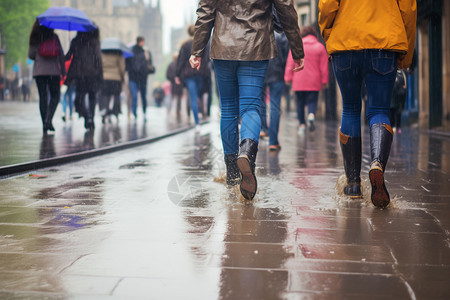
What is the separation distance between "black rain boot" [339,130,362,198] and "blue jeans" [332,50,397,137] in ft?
0.97

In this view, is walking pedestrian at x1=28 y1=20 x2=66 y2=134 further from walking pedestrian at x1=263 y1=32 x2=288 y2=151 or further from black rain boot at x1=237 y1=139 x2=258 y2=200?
black rain boot at x1=237 y1=139 x2=258 y2=200

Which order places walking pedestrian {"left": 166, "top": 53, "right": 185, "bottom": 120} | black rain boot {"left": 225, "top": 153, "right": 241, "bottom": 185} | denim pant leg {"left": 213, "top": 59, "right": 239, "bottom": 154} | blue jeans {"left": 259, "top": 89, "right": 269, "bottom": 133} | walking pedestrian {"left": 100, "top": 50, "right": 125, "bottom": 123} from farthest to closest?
walking pedestrian {"left": 166, "top": 53, "right": 185, "bottom": 120} < walking pedestrian {"left": 100, "top": 50, "right": 125, "bottom": 123} < blue jeans {"left": 259, "top": 89, "right": 269, "bottom": 133} < black rain boot {"left": 225, "top": 153, "right": 241, "bottom": 185} < denim pant leg {"left": 213, "top": 59, "right": 239, "bottom": 154}

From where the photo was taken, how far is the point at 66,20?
13.7 metres

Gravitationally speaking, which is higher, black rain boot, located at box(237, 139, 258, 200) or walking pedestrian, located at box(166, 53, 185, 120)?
walking pedestrian, located at box(166, 53, 185, 120)

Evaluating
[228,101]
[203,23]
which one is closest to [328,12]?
[203,23]

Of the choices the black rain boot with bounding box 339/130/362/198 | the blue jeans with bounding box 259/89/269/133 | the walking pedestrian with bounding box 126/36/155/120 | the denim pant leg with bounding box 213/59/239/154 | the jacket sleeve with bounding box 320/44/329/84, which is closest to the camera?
the black rain boot with bounding box 339/130/362/198

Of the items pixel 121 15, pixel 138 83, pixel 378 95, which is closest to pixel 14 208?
pixel 378 95

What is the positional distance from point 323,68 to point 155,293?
36.7ft

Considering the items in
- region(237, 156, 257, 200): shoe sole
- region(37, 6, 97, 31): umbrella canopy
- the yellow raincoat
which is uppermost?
region(37, 6, 97, 31): umbrella canopy

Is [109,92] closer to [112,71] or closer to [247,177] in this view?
[112,71]

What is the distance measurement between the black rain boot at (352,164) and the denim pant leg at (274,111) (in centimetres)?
Answer: 458

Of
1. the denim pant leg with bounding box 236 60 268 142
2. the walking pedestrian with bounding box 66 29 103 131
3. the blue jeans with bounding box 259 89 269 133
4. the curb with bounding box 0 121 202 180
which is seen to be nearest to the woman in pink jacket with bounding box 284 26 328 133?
the blue jeans with bounding box 259 89 269 133

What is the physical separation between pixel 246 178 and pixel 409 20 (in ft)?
5.14

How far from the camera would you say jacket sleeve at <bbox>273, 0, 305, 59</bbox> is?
5.32 m
